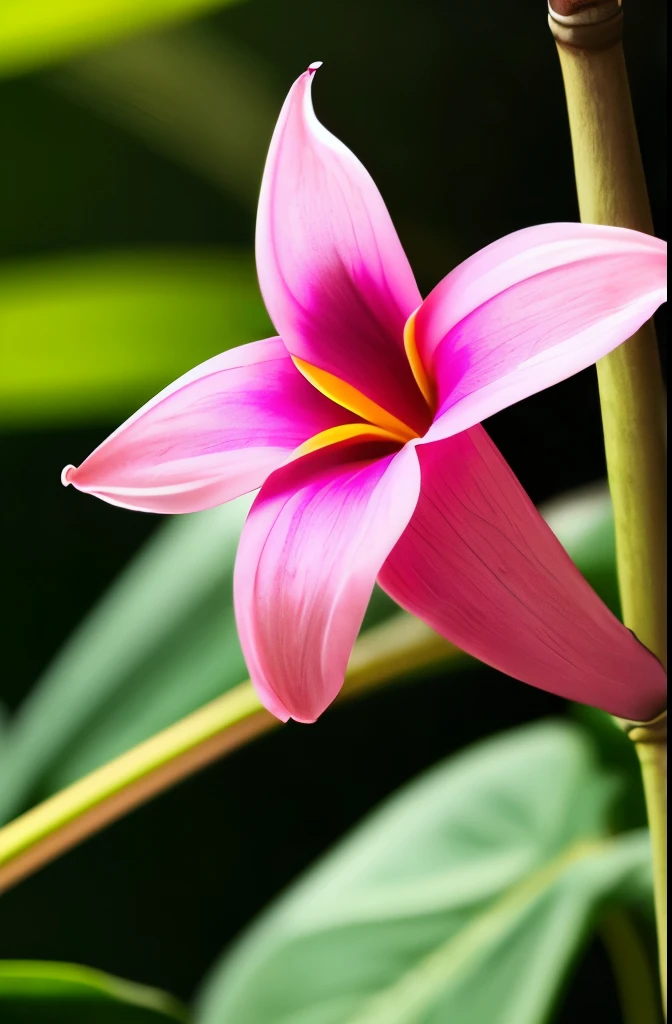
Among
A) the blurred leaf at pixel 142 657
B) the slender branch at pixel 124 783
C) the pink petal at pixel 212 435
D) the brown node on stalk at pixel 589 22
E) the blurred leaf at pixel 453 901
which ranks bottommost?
Answer: the blurred leaf at pixel 453 901

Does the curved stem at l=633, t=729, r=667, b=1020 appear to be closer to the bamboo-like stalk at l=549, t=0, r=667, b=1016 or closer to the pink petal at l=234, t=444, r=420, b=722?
the bamboo-like stalk at l=549, t=0, r=667, b=1016

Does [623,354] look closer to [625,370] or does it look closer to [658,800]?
[625,370]

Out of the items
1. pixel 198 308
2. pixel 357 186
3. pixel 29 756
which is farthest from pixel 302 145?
pixel 29 756

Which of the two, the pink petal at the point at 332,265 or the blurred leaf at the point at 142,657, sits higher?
the pink petal at the point at 332,265

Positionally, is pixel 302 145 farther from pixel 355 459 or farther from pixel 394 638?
pixel 394 638

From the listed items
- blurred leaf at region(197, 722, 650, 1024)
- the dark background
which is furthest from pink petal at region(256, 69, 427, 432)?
blurred leaf at region(197, 722, 650, 1024)

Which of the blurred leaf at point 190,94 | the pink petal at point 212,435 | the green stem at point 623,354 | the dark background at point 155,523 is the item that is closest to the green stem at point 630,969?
the dark background at point 155,523

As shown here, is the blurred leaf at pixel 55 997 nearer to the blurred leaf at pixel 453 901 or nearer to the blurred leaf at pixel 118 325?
the blurred leaf at pixel 453 901

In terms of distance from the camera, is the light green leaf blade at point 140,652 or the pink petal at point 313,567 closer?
the pink petal at point 313,567
